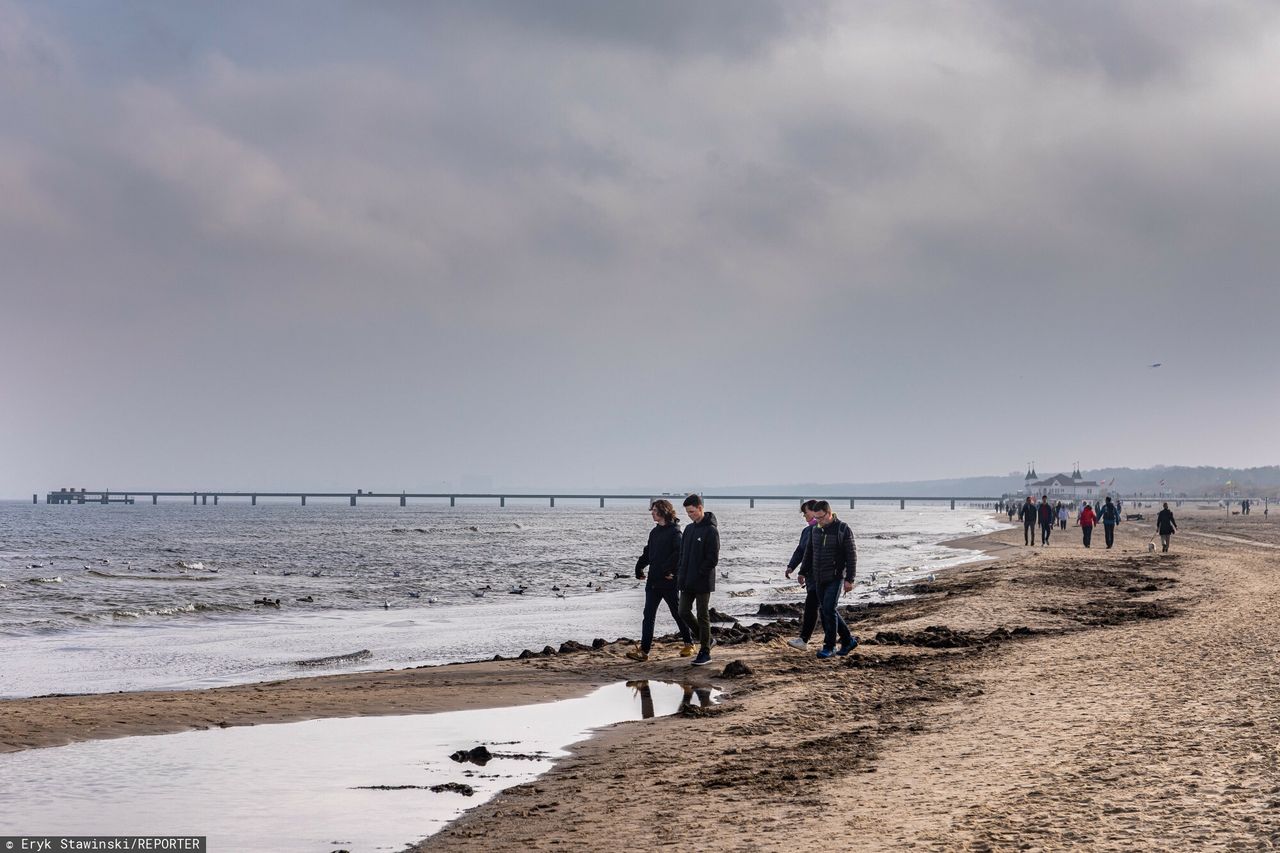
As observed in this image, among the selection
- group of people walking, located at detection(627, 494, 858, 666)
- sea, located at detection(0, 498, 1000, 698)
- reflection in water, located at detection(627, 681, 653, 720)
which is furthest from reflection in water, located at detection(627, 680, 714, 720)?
sea, located at detection(0, 498, 1000, 698)

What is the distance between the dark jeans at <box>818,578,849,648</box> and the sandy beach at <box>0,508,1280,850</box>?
34cm

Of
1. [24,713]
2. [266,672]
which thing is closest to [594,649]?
[266,672]

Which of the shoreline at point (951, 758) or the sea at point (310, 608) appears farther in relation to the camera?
the sea at point (310, 608)

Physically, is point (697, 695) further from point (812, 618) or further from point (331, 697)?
point (331, 697)

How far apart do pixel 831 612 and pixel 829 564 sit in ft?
1.99

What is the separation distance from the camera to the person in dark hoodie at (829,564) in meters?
12.7

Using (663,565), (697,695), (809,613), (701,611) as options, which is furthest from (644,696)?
(809,613)

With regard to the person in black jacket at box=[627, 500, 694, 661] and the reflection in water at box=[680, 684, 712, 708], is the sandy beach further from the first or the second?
the person in black jacket at box=[627, 500, 694, 661]

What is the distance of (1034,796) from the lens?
6.16 metres

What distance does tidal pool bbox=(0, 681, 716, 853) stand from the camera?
6.43 m

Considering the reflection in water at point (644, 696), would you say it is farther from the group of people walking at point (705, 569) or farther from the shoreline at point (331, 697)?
the group of people walking at point (705, 569)

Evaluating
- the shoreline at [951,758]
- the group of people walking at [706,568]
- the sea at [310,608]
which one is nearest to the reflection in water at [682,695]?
the shoreline at [951,758]

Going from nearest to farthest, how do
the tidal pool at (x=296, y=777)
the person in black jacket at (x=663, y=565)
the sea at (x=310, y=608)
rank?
the tidal pool at (x=296, y=777) → the person in black jacket at (x=663, y=565) → the sea at (x=310, y=608)

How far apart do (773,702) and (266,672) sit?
792cm
